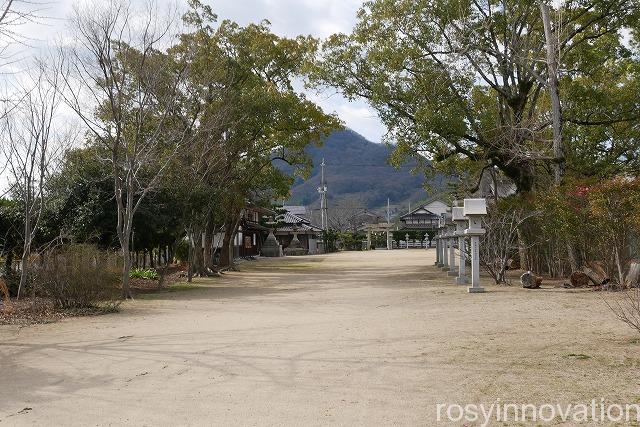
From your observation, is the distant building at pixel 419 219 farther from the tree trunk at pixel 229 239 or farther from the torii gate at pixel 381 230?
the tree trunk at pixel 229 239

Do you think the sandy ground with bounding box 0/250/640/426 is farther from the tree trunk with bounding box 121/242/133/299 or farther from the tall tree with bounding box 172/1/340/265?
the tall tree with bounding box 172/1/340/265

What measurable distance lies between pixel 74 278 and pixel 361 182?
4538 inches

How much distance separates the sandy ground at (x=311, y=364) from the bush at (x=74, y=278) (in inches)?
34.4

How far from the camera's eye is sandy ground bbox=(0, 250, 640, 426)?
4766 millimetres

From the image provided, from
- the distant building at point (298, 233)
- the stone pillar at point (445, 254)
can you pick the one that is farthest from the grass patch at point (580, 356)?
the distant building at point (298, 233)

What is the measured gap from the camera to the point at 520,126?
18750mm

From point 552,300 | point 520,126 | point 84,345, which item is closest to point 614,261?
point 552,300

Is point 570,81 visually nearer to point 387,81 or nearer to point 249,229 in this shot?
point 387,81

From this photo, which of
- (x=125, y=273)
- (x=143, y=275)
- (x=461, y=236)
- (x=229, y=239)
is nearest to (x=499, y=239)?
(x=461, y=236)

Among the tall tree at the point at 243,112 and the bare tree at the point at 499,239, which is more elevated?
the tall tree at the point at 243,112

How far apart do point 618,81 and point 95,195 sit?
19.5 meters

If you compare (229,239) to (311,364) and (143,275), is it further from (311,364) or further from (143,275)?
(311,364)

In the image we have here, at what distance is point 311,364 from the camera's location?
20.9ft

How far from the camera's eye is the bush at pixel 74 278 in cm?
1155
